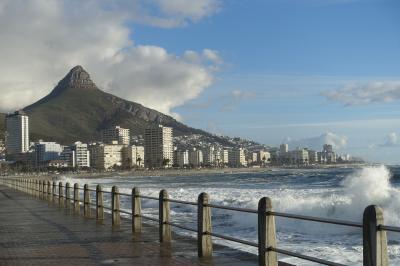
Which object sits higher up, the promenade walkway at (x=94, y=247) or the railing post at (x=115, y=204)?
the railing post at (x=115, y=204)

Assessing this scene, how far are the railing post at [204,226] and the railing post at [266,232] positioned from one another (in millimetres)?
1962

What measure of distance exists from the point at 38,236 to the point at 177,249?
13.0 ft

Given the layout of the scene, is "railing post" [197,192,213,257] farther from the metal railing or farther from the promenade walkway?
the promenade walkway

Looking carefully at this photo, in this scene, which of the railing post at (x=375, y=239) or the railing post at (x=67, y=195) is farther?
the railing post at (x=67, y=195)

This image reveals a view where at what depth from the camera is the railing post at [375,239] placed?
5539mm

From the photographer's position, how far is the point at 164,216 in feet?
37.5

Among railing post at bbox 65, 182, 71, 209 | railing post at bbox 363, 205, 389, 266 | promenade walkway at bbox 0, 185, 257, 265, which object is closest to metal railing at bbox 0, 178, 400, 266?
railing post at bbox 363, 205, 389, 266

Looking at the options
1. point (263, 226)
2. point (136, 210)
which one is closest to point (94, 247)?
point (136, 210)

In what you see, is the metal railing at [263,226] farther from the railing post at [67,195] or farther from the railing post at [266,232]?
the railing post at [67,195]

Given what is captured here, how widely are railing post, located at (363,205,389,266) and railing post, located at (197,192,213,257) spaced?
4.29 metres

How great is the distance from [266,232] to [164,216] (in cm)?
400

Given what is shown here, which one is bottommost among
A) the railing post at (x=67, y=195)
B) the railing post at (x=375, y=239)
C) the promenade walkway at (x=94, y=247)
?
the promenade walkway at (x=94, y=247)

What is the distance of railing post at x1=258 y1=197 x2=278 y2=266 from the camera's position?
305 inches

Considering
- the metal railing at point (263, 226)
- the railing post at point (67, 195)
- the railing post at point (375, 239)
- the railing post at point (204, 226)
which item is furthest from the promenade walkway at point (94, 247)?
the railing post at point (67, 195)
